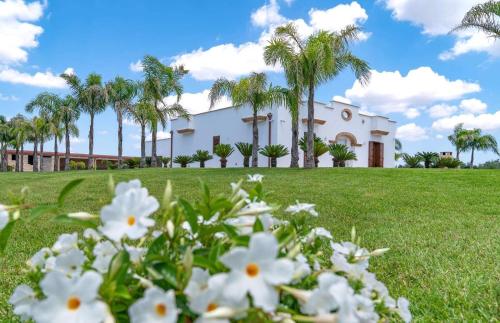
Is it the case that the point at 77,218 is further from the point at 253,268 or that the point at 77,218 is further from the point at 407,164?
the point at 407,164

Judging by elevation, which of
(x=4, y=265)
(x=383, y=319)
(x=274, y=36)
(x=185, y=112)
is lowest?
(x=4, y=265)

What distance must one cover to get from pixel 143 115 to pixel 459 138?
79.5 ft

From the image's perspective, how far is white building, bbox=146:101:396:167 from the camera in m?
23.5

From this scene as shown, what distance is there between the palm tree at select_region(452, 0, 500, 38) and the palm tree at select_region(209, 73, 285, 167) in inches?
297

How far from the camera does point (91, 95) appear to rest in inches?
1069

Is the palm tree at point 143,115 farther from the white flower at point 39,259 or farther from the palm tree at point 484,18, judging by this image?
the white flower at point 39,259

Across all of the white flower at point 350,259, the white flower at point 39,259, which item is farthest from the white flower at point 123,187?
the white flower at point 350,259

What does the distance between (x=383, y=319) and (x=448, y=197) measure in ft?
27.0

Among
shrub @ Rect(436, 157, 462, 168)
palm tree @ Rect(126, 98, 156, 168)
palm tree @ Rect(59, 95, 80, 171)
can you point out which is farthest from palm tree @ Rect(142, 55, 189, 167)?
shrub @ Rect(436, 157, 462, 168)

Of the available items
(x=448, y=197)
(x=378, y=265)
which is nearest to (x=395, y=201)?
(x=448, y=197)

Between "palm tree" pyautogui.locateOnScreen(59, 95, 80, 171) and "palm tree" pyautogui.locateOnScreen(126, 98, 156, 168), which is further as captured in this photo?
"palm tree" pyautogui.locateOnScreen(59, 95, 80, 171)

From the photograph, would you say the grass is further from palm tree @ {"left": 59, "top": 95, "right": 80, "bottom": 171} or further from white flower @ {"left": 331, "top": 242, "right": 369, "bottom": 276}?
palm tree @ {"left": 59, "top": 95, "right": 80, "bottom": 171}

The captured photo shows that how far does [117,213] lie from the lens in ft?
3.07

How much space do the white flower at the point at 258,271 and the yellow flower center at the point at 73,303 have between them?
31 centimetres
